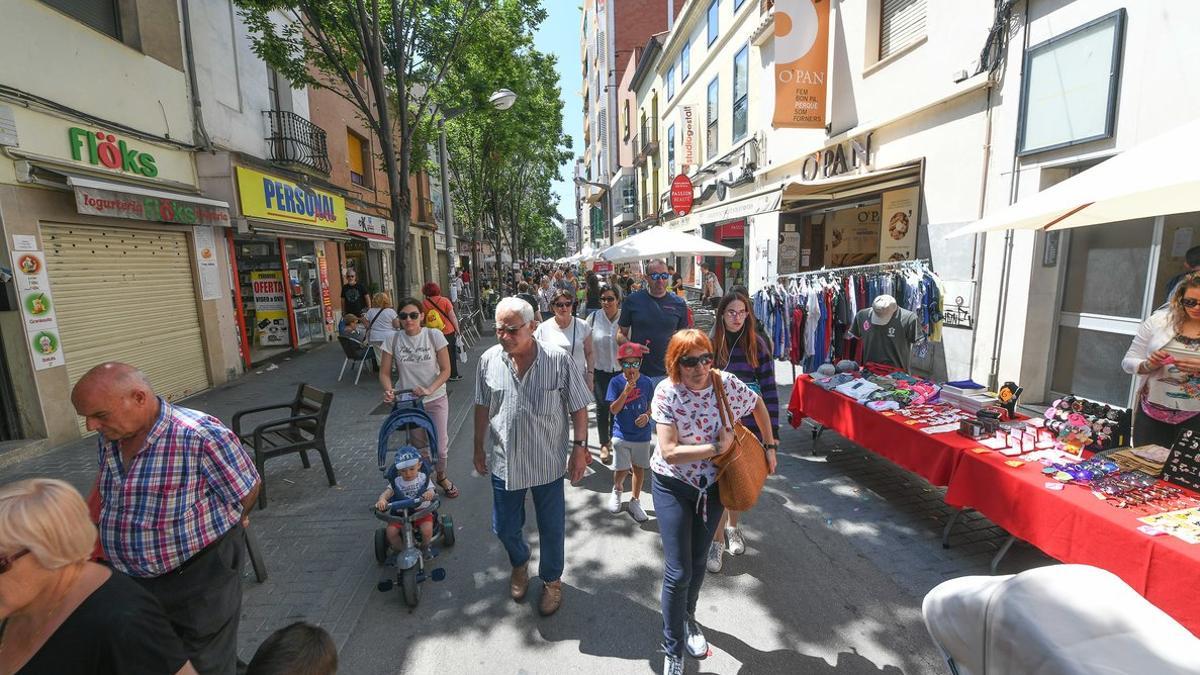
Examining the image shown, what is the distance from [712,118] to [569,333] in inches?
579

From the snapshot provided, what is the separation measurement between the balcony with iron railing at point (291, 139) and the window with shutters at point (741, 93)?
36.9ft

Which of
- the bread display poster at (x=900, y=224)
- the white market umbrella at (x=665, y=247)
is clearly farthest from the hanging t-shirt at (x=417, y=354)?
the bread display poster at (x=900, y=224)

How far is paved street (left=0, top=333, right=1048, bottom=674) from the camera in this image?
9.76ft

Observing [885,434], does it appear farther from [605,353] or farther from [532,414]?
[532,414]

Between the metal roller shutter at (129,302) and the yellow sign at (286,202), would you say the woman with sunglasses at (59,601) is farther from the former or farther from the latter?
the yellow sign at (286,202)

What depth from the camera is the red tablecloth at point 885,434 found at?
376 cm

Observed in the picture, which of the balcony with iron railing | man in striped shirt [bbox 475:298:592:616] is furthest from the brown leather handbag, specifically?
the balcony with iron railing

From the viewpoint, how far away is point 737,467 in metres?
2.64

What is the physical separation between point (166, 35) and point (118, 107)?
6.35ft

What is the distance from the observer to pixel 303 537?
171 inches

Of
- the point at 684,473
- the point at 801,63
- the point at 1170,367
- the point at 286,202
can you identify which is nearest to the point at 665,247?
the point at 801,63

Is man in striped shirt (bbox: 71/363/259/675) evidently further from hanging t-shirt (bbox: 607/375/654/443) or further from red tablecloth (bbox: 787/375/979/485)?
red tablecloth (bbox: 787/375/979/485)

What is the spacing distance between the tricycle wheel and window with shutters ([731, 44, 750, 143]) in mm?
14180

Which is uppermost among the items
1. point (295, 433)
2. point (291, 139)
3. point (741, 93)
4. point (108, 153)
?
point (741, 93)
